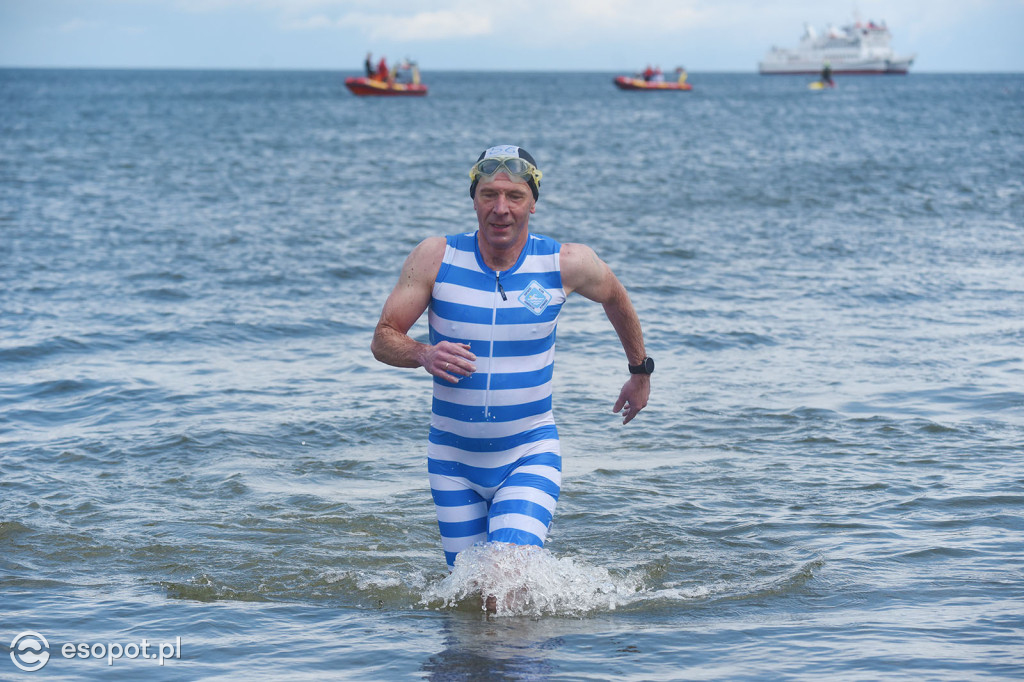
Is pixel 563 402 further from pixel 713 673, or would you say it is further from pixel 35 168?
pixel 35 168

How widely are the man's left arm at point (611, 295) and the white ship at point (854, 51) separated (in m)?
175

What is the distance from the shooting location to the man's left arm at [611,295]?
517 centimetres

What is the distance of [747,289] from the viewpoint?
15.8m

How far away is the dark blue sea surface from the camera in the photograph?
5293mm

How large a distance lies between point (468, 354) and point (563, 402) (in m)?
5.47

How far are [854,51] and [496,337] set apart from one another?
582ft

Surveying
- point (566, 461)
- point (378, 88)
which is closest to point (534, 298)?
point (566, 461)

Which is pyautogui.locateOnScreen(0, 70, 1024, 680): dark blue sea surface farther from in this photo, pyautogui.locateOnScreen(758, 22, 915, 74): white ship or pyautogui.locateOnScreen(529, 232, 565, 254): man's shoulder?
pyautogui.locateOnScreen(758, 22, 915, 74): white ship

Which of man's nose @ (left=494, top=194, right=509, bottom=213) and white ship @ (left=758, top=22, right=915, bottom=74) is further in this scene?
white ship @ (left=758, top=22, right=915, bottom=74)

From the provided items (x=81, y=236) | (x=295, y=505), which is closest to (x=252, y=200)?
(x=81, y=236)

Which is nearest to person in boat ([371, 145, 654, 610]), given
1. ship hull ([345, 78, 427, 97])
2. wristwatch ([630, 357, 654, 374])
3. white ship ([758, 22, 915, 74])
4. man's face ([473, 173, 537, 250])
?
man's face ([473, 173, 537, 250])

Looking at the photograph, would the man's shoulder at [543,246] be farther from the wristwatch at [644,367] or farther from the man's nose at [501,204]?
the wristwatch at [644,367]

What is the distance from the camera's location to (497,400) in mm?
5141

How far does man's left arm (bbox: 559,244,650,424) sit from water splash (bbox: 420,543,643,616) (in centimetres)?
89
